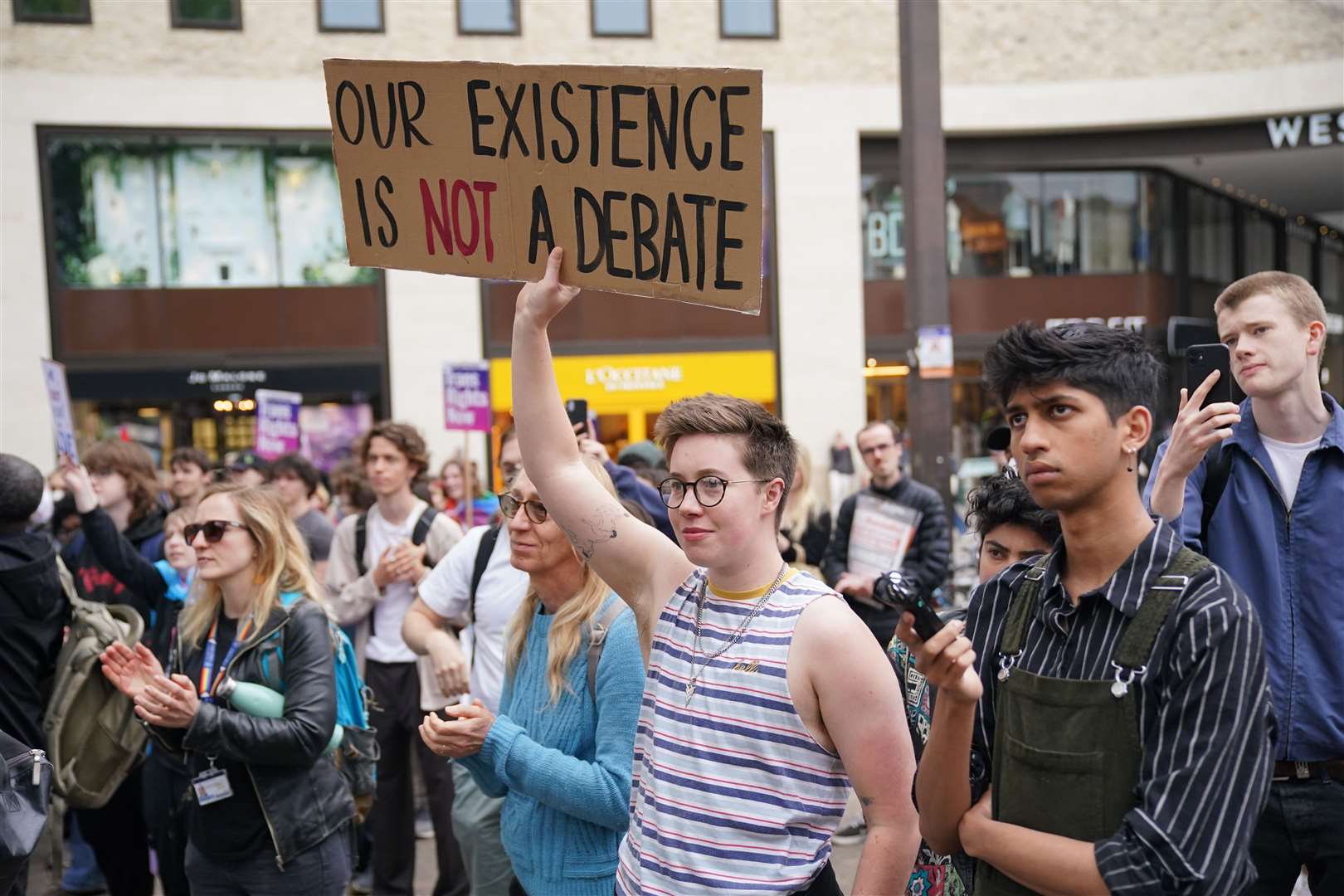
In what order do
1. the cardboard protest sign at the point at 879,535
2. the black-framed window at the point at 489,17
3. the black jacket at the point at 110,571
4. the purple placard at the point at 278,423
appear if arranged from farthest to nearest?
the black-framed window at the point at 489,17 → the purple placard at the point at 278,423 → the cardboard protest sign at the point at 879,535 → the black jacket at the point at 110,571

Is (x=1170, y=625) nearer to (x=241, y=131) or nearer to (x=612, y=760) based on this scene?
(x=612, y=760)

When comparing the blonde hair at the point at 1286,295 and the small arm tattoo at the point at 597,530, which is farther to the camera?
the blonde hair at the point at 1286,295

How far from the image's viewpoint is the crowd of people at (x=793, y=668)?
199 cm

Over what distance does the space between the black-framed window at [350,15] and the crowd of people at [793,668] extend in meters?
17.1

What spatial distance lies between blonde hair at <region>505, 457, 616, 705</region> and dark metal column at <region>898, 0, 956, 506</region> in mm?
6985

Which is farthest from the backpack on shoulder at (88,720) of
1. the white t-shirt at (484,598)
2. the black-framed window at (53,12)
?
the black-framed window at (53,12)

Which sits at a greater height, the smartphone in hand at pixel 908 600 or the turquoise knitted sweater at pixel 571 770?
the smartphone in hand at pixel 908 600

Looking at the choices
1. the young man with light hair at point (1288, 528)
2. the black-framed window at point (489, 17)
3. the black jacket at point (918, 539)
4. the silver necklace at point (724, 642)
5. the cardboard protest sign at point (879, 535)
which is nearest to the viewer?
the silver necklace at point (724, 642)

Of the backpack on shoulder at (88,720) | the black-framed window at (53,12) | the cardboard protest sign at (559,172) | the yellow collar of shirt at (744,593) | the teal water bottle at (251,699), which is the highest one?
the black-framed window at (53,12)

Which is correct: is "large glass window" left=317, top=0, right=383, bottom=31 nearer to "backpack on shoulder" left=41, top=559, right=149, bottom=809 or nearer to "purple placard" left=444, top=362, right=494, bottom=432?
"purple placard" left=444, top=362, right=494, bottom=432

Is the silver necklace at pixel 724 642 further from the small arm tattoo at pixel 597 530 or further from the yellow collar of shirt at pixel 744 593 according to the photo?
the small arm tattoo at pixel 597 530

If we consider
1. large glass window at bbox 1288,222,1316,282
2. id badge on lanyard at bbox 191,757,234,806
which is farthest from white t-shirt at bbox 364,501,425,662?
large glass window at bbox 1288,222,1316,282

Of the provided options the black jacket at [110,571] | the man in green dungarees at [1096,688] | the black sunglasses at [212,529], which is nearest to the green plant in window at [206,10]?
the black jacket at [110,571]

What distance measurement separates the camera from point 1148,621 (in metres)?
1.98
